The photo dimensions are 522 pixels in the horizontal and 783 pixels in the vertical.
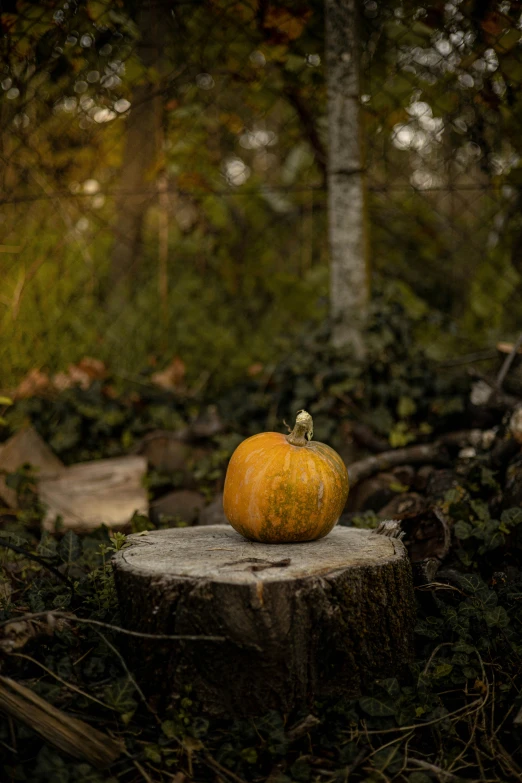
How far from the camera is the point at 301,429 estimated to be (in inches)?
83.6

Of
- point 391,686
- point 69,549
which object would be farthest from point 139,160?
point 391,686

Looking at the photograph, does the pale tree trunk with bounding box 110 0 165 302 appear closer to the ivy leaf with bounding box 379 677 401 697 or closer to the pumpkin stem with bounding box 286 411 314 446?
the pumpkin stem with bounding box 286 411 314 446

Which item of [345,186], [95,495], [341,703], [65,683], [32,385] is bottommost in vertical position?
[341,703]

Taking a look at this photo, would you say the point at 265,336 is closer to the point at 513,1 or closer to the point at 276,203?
the point at 276,203

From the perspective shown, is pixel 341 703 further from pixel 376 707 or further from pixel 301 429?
pixel 301 429

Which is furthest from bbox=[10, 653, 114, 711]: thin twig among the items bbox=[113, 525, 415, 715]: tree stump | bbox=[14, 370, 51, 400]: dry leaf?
bbox=[14, 370, 51, 400]: dry leaf

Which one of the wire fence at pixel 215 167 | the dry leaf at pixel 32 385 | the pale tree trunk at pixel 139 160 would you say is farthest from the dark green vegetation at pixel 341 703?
the pale tree trunk at pixel 139 160

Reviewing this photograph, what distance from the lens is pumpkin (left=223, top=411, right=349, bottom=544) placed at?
2041 millimetres

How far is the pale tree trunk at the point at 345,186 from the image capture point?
3.76 metres

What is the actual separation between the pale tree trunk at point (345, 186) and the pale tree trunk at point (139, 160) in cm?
113

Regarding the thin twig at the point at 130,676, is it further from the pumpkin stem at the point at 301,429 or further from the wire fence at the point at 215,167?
the wire fence at the point at 215,167

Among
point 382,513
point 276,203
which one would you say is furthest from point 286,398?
point 276,203

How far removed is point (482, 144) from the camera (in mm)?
4086

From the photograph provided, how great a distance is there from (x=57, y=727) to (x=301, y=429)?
3.45 feet
